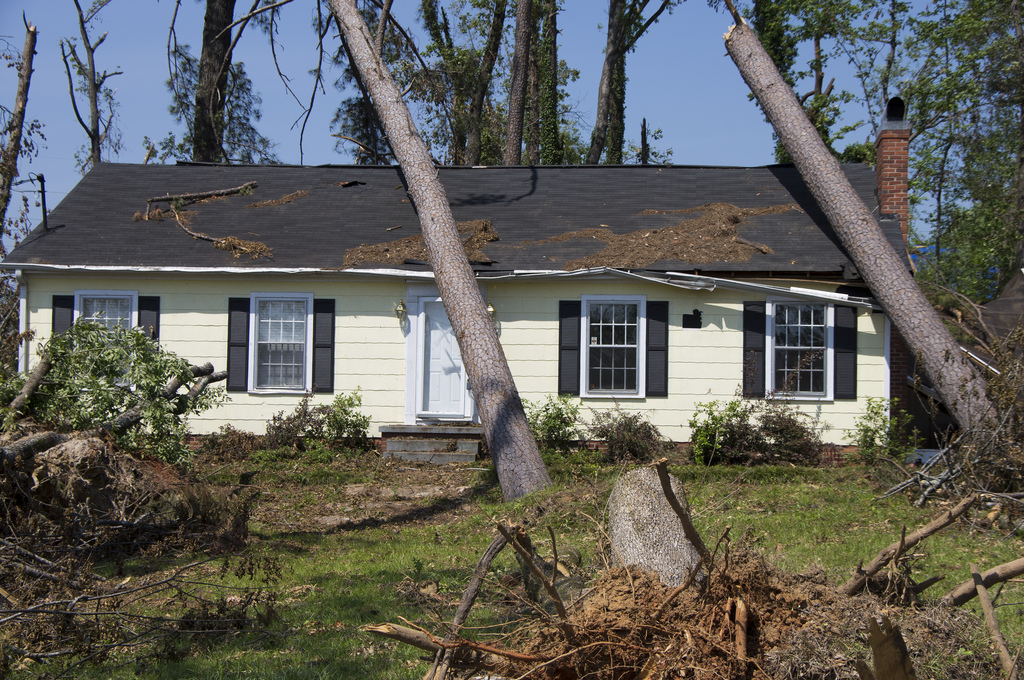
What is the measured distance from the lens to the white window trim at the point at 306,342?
1185cm

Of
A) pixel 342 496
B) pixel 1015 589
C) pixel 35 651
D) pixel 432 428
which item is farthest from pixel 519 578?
pixel 432 428

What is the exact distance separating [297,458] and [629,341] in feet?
17.1

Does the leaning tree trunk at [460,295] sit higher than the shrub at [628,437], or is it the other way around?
the leaning tree trunk at [460,295]

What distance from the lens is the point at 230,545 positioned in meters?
6.62

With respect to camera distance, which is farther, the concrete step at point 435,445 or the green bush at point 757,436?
the concrete step at point 435,445

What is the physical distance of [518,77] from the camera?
18828 mm

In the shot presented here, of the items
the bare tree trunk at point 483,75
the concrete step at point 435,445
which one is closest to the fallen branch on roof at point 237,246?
the concrete step at point 435,445

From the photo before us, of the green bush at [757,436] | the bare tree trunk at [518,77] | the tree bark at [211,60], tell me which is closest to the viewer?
the green bush at [757,436]

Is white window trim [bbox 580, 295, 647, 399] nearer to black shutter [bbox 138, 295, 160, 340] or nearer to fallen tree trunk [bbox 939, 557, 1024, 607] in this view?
black shutter [bbox 138, 295, 160, 340]

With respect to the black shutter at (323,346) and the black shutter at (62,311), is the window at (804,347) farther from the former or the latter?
the black shutter at (62,311)

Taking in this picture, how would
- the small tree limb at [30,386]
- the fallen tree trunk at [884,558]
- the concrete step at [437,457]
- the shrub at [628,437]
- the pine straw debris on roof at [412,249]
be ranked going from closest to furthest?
the fallen tree trunk at [884,558] < the small tree limb at [30,386] < the shrub at [628,437] < the concrete step at [437,457] < the pine straw debris on roof at [412,249]

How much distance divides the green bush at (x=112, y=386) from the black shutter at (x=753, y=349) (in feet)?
24.8

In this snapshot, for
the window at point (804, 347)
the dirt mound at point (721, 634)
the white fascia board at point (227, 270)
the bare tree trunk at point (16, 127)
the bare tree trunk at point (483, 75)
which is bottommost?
the dirt mound at point (721, 634)

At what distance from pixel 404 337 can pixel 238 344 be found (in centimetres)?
263
